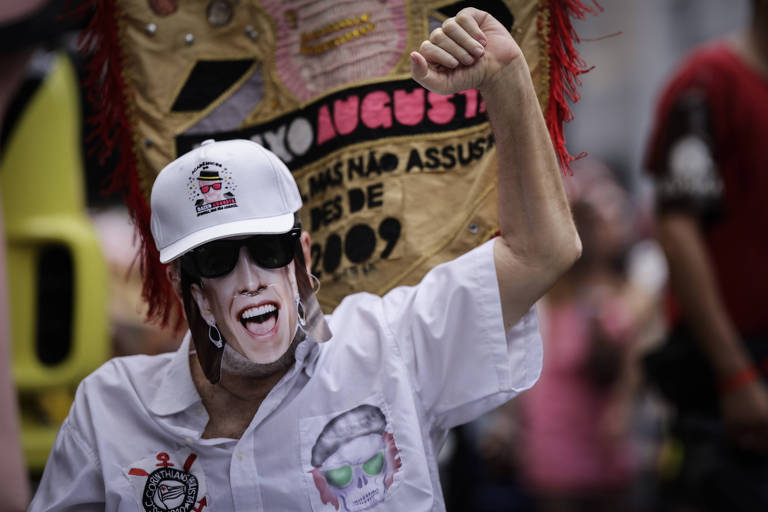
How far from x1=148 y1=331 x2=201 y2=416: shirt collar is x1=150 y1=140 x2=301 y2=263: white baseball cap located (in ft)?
0.84

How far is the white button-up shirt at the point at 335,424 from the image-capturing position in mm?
1737

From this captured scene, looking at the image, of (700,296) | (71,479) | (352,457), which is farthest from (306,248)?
(700,296)

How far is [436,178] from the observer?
6.82ft

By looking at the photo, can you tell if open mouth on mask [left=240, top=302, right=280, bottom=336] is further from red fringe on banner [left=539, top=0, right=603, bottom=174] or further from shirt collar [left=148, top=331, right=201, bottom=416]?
red fringe on banner [left=539, top=0, right=603, bottom=174]

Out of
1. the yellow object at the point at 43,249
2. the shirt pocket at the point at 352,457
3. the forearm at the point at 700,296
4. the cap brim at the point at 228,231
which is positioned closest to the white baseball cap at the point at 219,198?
the cap brim at the point at 228,231

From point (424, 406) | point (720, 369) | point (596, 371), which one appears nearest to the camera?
point (424, 406)

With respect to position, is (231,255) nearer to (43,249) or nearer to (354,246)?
(354,246)

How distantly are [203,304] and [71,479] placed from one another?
434 mm

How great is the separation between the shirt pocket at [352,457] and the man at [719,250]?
54.8 inches

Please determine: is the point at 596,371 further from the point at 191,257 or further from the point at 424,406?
the point at 191,257

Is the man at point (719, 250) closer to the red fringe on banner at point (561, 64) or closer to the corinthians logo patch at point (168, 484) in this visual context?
the red fringe on banner at point (561, 64)

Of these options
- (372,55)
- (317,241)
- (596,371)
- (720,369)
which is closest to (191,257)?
(317,241)

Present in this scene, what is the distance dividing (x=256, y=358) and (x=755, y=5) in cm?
202

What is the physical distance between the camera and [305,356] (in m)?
1.79
